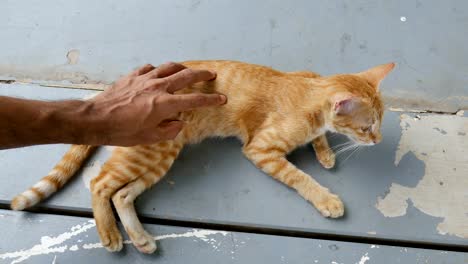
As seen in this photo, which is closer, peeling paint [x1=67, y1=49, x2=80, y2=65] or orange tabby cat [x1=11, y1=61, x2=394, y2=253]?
orange tabby cat [x1=11, y1=61, x2=394, y2=253]

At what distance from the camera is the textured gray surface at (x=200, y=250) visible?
1510mm

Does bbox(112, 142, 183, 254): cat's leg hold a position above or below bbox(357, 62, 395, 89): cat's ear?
below

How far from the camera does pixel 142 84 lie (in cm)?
146

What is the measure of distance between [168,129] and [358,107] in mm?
630

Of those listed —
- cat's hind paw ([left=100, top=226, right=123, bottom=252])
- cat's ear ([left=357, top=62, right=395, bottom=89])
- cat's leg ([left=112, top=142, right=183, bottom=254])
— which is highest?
cat's ear ([left=357, top=62, right=395, bottom=89])

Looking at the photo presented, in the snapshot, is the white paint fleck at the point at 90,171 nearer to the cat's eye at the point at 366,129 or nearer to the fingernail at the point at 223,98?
the fingernail at the point at 223,98

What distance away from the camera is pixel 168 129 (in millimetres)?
1457

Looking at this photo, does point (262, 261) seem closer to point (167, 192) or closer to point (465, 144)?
point (167, 192)

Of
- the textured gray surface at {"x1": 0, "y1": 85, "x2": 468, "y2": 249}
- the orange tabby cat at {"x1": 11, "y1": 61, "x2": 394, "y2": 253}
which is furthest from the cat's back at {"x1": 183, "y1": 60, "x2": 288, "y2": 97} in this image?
the textured gray surface at {"x1": 0, "y1": 85, "x2": 468, "y2": 249}

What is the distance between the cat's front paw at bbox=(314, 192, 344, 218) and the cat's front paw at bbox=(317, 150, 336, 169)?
0.46 ft

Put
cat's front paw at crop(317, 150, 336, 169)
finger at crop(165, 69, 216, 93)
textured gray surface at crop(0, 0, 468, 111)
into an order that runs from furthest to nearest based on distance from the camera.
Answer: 1. textured gray surface at crop(0, 0, 468, 111)
2. cat's front paw at crop(317, 150, 336, 169)
3. finger at crop(165, 69, 216, 93)

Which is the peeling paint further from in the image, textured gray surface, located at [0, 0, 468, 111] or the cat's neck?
the cat's neck

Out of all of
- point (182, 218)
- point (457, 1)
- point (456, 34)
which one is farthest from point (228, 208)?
point (457, 1)

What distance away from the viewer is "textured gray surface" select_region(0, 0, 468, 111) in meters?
1.96
